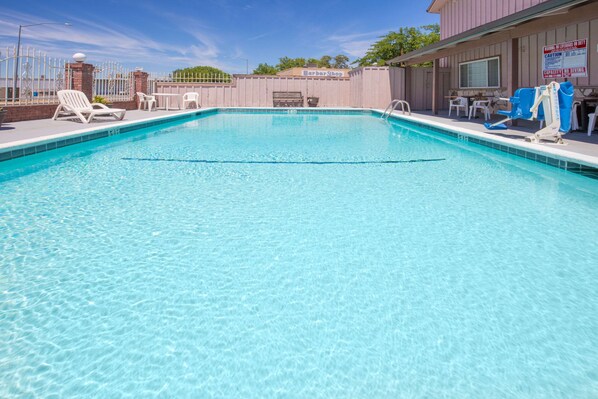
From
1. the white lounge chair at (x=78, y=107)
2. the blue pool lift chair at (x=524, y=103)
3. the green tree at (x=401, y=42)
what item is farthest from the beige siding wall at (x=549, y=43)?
the green tree at (x=401, y=42)

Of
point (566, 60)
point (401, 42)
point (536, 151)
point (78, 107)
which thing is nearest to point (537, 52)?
point (566, 60)

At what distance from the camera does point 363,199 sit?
4336 mm

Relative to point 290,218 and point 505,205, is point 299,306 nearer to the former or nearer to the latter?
point 290,218

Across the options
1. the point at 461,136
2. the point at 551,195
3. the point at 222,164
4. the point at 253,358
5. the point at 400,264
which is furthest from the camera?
the point at 461,136

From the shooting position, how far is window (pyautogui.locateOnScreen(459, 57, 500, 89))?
13.2m

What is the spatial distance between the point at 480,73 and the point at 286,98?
27.4 feet

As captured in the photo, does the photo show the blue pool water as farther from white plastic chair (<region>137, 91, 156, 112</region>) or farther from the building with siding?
white plastic chair (<region>137, 91, 156, 112</region>)

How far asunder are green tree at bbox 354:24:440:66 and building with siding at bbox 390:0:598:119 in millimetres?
16518

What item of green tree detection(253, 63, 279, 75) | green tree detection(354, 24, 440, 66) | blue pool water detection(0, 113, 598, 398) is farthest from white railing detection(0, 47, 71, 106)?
green tree detection(253, 63, 279, 75)

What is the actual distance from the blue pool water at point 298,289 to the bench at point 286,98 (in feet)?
50.4

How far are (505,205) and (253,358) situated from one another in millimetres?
3161

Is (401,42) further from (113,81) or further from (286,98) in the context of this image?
(113,81)

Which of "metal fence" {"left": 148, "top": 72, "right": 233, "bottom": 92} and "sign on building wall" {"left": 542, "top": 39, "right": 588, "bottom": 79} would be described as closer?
"sign on building wall" {"left": 542, "top": 39, "right": 588, "bottom": 79}

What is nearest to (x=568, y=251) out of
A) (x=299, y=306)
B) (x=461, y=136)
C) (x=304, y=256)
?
(x=304, y=256)
